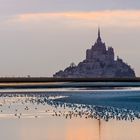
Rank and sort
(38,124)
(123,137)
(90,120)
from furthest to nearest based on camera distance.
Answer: (90,120), (38,124), (123,137)

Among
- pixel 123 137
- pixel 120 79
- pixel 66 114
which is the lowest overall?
pixel 123 137

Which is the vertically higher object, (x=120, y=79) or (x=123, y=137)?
(x=120, y=79)

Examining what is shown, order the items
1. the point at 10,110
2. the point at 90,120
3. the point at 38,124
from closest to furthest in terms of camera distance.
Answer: the point at 38,124 < the point at 90,120 < the point at 10,110

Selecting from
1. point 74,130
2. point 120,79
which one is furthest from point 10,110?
point 120,79

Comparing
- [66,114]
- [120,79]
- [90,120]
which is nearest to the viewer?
[90,120]

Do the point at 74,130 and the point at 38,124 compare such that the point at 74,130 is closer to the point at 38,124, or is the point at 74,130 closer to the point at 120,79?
the point at 38,124

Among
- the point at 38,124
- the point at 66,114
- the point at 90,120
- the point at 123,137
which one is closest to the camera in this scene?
the point at 123,137

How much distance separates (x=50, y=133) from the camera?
31922mm

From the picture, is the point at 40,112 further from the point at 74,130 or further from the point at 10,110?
the point at 74,130

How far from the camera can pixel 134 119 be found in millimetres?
37625

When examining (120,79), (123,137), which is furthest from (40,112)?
(120,79)

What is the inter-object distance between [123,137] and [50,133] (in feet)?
10.0

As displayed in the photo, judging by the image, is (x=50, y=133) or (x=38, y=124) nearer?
(x=50, y=133)

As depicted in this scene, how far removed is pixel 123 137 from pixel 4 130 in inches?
204
